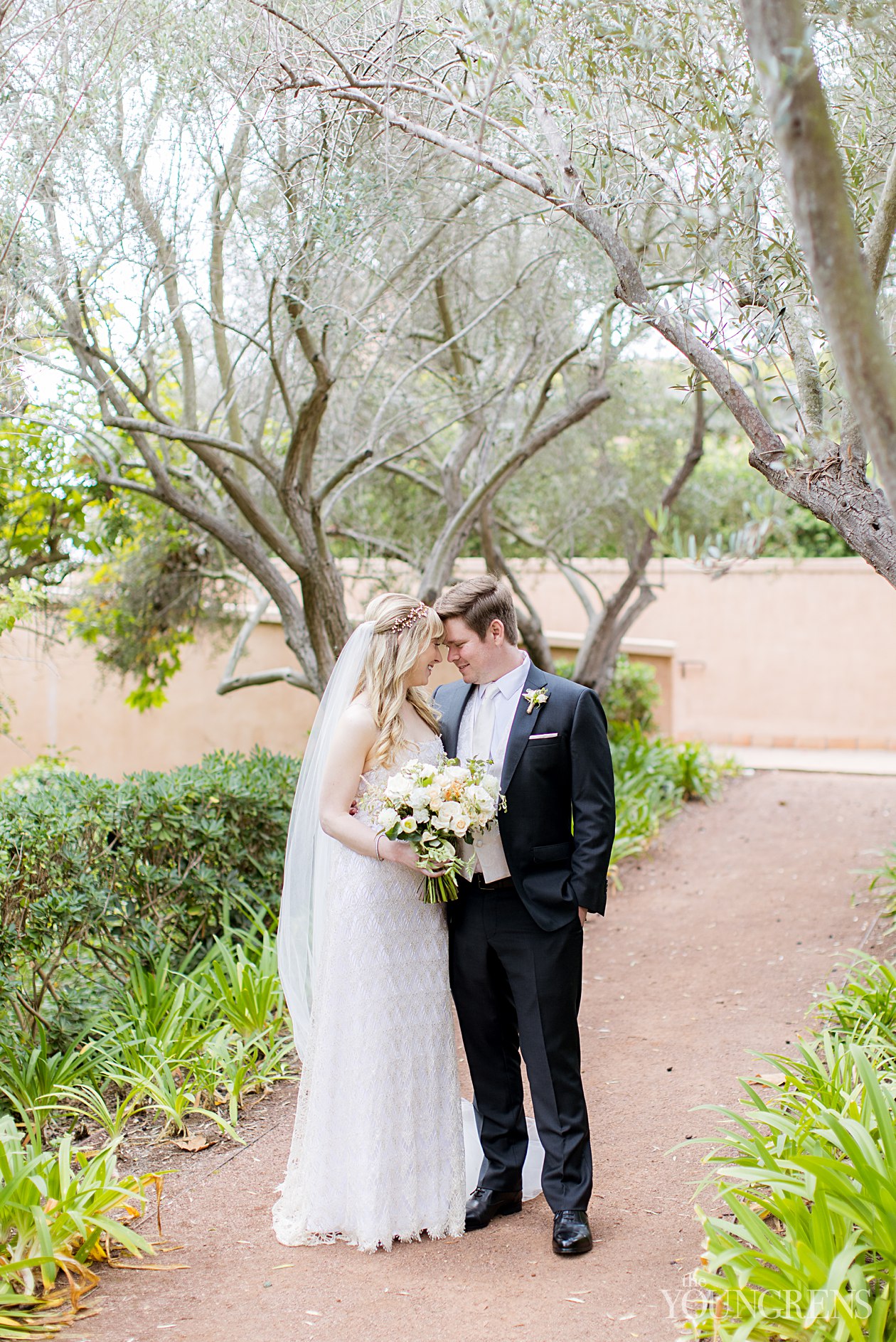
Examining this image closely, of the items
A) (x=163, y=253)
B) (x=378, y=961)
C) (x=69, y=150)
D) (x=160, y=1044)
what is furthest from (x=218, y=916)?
(x=69, y=150)

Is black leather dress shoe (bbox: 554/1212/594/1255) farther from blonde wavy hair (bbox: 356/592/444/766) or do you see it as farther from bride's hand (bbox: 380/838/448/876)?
blonde wavy hair (bbox: 356/592/444/766)

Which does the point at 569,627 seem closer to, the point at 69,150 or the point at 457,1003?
the point at 69,150

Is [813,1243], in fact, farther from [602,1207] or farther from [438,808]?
[438,808]

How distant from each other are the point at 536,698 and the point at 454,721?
14.8 inches

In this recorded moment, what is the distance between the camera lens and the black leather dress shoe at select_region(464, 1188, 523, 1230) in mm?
3615

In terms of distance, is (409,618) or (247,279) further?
(247,279)

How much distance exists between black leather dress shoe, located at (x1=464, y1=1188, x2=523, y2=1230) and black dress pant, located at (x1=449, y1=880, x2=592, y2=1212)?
3 centimetres

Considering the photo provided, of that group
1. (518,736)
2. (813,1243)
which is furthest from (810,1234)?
(518,736)

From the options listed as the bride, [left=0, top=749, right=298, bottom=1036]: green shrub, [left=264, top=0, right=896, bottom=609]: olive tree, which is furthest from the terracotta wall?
the bride

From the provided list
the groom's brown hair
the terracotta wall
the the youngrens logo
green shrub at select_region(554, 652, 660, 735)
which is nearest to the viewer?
the the youngrens logo

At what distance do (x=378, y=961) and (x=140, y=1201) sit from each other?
1235 millimetres

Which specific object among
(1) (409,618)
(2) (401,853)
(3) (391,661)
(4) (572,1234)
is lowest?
(4) (572,1234)

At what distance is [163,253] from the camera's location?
5.66 m

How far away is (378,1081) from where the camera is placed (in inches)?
140
